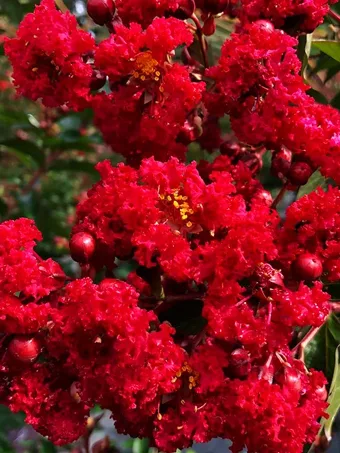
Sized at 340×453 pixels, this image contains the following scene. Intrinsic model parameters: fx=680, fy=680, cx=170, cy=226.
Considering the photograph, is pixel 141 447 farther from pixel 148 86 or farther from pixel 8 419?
pixel 148 86

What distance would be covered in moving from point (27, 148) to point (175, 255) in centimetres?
133

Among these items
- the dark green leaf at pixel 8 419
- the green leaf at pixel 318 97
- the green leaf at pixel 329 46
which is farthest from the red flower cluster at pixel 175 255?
the dark green leaf at pixel 8 419

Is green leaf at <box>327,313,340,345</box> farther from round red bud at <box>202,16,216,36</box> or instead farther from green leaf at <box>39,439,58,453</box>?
green leaf at <box>39,439,58,453</box>

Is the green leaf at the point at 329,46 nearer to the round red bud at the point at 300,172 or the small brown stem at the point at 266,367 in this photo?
the round red bud at the point at 300,172

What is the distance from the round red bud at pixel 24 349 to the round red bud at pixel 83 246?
124 millimetres

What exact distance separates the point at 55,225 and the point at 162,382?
147 cm

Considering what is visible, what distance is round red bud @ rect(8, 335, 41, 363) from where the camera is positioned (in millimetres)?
804

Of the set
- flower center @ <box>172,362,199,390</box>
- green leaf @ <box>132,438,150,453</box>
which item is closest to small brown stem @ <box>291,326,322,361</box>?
flower center @ <box>172,362,199,390</box>

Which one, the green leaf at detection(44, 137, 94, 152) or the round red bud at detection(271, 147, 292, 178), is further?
the green leaf at detection(44, 137, 94, 152)

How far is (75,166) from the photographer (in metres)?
2.08

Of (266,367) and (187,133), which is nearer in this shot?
(266,367)

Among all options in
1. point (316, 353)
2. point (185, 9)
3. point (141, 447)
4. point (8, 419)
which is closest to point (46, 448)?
point (8, 419)

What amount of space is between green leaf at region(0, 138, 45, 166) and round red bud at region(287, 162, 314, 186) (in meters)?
1.16

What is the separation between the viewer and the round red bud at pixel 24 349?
31.6 inches
